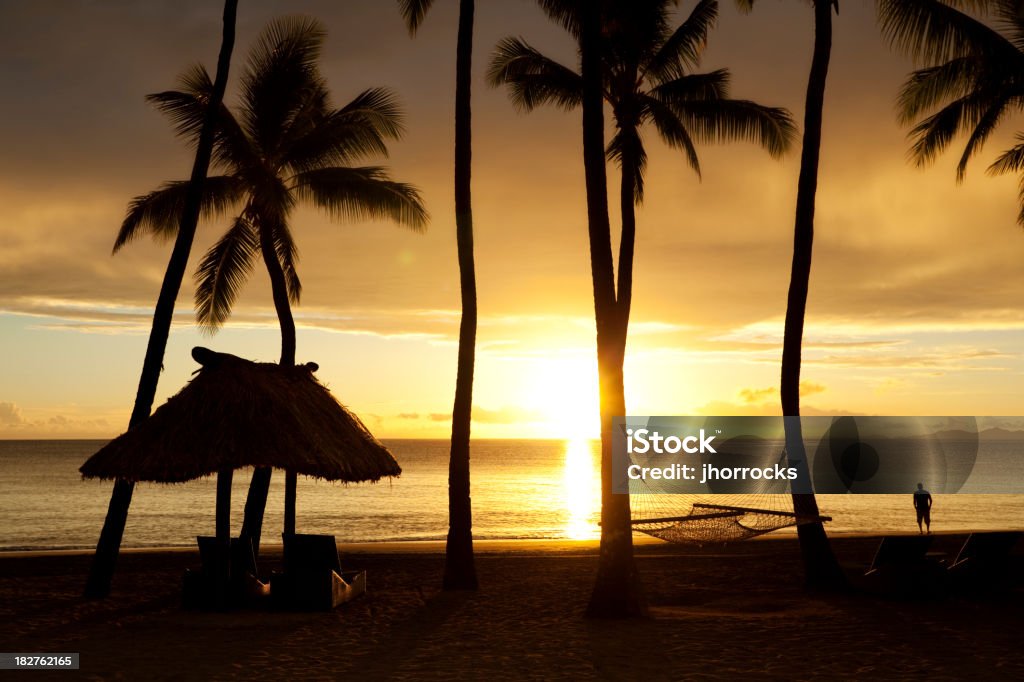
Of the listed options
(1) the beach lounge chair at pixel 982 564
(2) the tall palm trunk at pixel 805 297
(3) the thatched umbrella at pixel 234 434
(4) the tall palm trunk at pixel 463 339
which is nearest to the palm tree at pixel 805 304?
(2) the tall palm trunk at pixel 805 297

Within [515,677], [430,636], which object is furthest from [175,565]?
[515,677]

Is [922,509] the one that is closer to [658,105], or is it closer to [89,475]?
[658,105]

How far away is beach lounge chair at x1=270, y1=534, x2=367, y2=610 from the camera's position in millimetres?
11922

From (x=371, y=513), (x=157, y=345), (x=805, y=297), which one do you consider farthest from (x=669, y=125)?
(x=371, y=513)

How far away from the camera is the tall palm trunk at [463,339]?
1383 centimetres

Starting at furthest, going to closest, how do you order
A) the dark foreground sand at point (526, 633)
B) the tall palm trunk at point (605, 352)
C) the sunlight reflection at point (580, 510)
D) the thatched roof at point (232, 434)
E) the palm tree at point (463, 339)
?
1. the sunlight reflection at point (580, 510)
2. the palm tree at point (463, 339)
3. the tall palm trunk at point (605, 352)
4. the thatched roof at point (232, 434)
5. the dark foreground sand at point (526, 633)

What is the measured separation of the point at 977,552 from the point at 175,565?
43.1ft

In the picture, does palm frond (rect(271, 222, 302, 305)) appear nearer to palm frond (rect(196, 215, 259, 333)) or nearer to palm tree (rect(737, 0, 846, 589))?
palm frond (rect(196, 215, 259, 333))

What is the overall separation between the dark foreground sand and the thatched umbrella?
5.88ft

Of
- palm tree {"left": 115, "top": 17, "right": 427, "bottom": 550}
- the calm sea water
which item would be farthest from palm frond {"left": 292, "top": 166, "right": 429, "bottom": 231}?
the calm sea water

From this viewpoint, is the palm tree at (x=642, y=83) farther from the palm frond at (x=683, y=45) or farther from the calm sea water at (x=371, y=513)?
the calm sea water at (x=371, y=513)

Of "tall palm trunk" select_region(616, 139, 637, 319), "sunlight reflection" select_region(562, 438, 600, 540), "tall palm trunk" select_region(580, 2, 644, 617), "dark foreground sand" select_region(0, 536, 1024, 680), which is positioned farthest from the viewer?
"sunlight reflection" select_region(562, 438, 600, 540)

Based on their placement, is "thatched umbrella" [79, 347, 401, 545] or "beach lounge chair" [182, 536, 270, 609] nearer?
"thatched umbrella" [79, 347, 401, 545]

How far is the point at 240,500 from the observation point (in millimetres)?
60250
